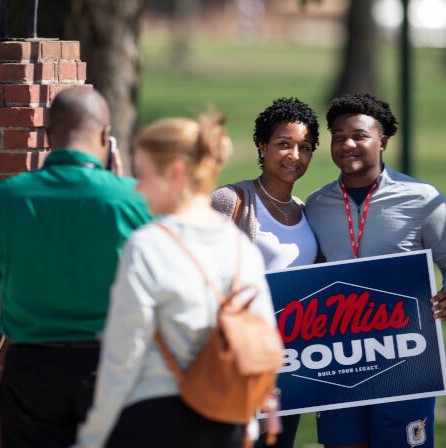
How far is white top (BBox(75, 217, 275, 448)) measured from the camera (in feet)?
13.0

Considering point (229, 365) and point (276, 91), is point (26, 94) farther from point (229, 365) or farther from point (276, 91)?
point (276, 91)

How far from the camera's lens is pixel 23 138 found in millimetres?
5871

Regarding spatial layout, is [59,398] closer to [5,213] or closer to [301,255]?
[5,213]

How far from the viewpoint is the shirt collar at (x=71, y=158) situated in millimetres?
4477

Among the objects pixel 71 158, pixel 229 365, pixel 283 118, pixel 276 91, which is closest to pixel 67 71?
pixel 283 118

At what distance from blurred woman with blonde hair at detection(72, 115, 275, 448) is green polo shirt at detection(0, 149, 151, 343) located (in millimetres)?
299

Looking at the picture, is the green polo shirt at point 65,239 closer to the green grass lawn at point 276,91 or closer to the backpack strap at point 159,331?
the backpack strap at point 159,331

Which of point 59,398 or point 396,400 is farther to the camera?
point 396,400

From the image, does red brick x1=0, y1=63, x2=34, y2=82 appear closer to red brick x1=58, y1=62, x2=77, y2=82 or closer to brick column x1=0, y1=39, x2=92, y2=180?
brick column x1=0, y1=39, x2=92, y2=180

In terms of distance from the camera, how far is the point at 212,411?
4043mm

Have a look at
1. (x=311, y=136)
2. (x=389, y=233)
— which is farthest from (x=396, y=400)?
(x=311, y=136)

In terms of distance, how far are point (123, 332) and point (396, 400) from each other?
2068mm

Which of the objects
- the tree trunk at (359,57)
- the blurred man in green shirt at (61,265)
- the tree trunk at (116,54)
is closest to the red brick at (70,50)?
the blurred man in green shirt at (61,265)

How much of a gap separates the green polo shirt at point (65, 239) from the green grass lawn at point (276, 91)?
3.82m
